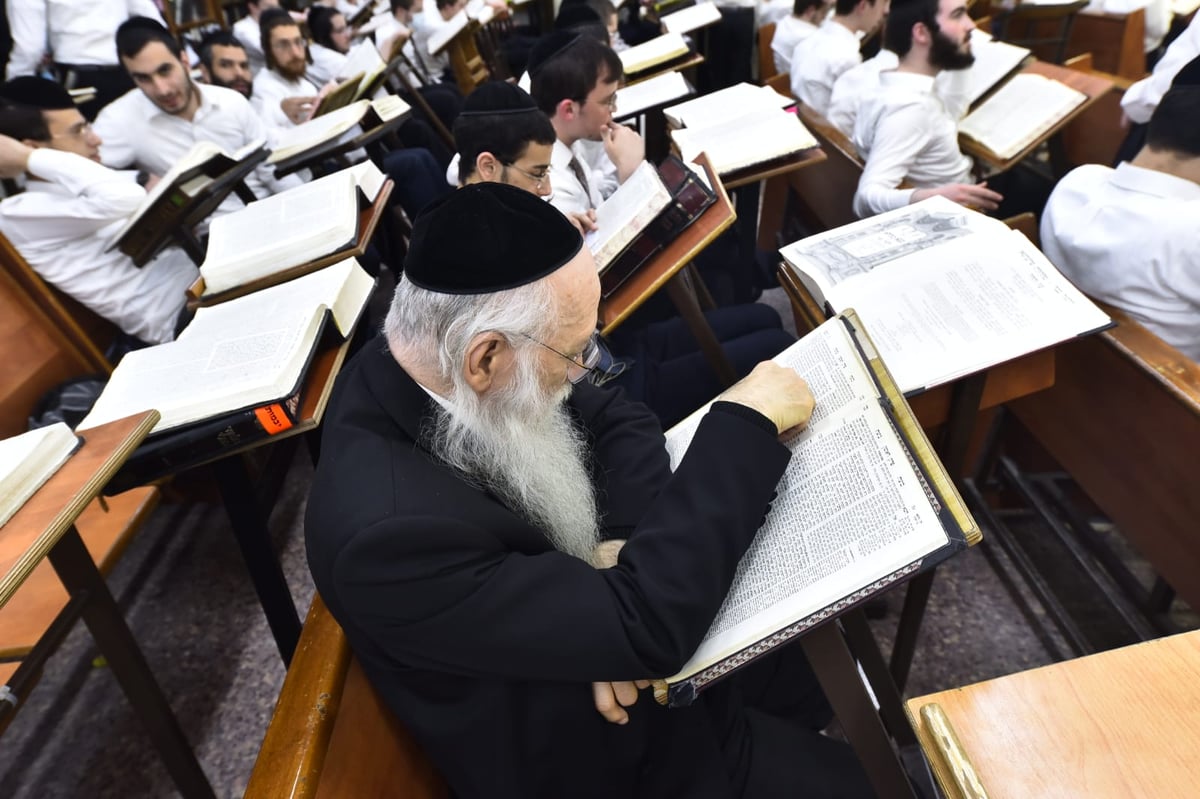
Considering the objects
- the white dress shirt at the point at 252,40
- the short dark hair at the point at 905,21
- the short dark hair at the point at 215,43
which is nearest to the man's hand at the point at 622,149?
the short dark hair at the point at 905,21

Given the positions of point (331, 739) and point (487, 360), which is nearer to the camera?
A: point (331, 739)

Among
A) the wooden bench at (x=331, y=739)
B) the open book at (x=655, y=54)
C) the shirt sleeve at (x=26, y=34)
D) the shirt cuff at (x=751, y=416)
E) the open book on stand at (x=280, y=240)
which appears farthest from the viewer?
the shirt sleeve at (x=26, y=34)

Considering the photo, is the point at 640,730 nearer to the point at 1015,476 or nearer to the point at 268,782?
the point at 268,782

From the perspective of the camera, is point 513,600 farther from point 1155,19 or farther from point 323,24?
point 323,24

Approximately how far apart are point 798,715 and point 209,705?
159 cm

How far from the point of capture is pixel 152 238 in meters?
Answer: 2.23

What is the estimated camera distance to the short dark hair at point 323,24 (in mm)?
6102

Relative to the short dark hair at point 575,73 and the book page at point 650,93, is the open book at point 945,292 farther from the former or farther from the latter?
the book page at point 650,93

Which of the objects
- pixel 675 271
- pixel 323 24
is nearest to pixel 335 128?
pixel 675 271

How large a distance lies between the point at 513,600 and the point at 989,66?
3009 millimetres

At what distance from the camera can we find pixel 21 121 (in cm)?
243

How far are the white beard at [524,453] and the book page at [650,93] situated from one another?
221 centimetres

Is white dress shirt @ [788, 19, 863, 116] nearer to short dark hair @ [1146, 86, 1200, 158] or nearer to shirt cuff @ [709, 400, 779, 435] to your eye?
short dark hair @ [1146, 86, 1200, 158]

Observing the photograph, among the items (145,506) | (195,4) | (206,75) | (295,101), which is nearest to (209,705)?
(145,506)
